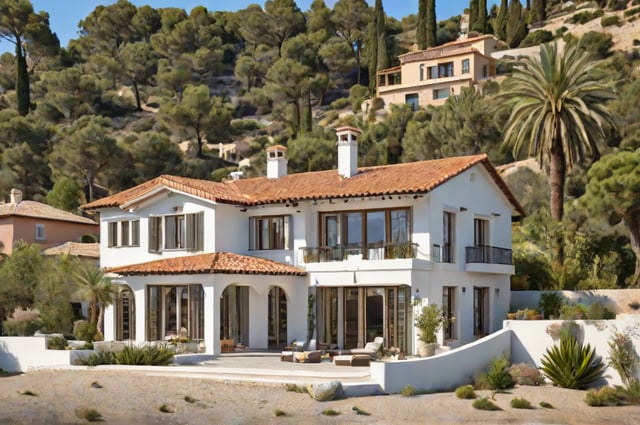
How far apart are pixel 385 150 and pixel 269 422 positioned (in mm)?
53177

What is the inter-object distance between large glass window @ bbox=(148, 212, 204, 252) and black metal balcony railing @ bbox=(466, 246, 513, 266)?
35.1 feet

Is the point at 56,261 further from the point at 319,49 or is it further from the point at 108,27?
the point at 108,27

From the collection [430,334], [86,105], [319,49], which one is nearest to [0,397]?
[430,334]

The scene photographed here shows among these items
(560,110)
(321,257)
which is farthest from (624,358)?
(560,110)

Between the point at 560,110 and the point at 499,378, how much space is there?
1854 centimetres

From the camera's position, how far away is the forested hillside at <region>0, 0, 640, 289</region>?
4244 centimetres

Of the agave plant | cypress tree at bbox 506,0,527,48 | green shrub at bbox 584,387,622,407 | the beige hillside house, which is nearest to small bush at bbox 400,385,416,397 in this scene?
green shrub at bbox 584,387,622,407

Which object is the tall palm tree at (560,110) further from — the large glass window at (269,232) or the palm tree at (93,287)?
the palm tree at (93,287)

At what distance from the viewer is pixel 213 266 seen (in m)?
32.2

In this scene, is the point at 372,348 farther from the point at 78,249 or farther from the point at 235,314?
the point at 78,249

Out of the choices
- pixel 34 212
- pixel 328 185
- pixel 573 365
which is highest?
pixel 328 185

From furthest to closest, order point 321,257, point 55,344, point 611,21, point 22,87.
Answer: point 611,21 < point 22,87 < point 321,257 < point 55,344

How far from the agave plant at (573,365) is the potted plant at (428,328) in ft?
12.5

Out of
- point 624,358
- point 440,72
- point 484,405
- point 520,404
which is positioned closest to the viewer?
point 484,405
